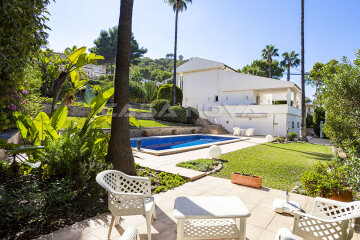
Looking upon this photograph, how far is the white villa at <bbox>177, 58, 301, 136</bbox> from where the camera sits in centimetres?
2062

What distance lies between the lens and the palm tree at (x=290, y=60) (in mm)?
37412

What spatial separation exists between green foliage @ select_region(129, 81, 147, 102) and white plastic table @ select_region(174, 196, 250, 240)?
81.8 feet

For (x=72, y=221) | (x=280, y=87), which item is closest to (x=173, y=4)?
(x=280, y=87)

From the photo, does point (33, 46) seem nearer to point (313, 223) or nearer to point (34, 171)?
point (34, 171)

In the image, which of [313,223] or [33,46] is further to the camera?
[33,46]

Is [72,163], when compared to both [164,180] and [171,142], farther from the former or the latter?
[171,142]

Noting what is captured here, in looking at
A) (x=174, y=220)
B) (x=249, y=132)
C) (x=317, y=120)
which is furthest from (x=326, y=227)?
(x=317, y=120)

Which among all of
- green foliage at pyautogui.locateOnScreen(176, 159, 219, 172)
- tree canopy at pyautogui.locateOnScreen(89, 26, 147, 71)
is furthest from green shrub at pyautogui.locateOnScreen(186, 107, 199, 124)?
tree canopy at pyautogui.locateOnScreen(89, 26, 147, 71)

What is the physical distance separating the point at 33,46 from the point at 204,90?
24.3 m

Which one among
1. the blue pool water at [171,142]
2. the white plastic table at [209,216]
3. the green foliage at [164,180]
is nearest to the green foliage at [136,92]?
the blue pool water at [171,142]

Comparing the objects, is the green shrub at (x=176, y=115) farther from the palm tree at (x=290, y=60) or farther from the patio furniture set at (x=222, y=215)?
the palm tree at (x=290, y=60)

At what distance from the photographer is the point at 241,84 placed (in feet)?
78.5

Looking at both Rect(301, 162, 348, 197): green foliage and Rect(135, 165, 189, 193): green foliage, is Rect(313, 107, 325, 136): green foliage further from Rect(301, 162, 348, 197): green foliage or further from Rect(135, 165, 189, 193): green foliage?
Rect(135, 165, 189, 193): green foliage

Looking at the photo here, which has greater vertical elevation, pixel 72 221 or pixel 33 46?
pixel 33 46
